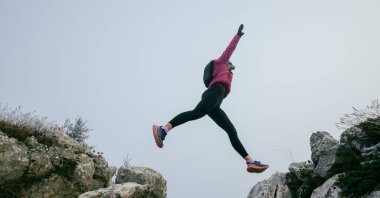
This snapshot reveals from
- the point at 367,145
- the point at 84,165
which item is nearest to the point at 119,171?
the point at 84,165

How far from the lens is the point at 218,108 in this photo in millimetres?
6309

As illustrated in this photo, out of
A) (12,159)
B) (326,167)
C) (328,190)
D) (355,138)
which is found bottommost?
(328,190)

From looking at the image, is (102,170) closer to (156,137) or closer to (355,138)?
(156,137)

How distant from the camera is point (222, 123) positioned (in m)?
6.24

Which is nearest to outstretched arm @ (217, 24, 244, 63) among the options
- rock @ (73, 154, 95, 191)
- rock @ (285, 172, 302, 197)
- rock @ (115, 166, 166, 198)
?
rock @ (285, 172, 302, 197)

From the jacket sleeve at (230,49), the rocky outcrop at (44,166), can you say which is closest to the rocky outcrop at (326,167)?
the jacket sleeve at (230,49)

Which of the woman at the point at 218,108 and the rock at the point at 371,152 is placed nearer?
the woman at the point at 218,108

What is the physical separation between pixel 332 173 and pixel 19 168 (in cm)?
827

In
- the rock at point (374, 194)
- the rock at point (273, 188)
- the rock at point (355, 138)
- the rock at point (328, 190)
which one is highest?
the rock at point (355, 138)

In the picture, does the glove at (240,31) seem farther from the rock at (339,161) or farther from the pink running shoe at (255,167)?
the rock at (339,161)

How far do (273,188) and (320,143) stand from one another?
1511mm

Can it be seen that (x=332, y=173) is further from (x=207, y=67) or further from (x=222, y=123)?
(x=207, y=67)

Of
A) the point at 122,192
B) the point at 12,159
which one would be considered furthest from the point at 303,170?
the point at 12,159

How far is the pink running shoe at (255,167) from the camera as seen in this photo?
19.3 feet
